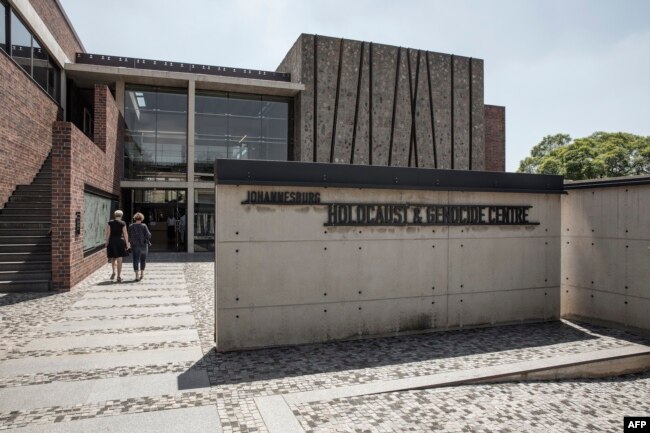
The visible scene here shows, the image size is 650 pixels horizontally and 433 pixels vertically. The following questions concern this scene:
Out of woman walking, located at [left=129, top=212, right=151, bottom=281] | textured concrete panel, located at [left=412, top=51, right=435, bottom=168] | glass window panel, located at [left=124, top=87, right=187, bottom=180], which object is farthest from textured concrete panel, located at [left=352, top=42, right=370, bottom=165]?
woman walking, located at [left=129, top=212, right=151, bottom=281]

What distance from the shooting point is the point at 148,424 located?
13.2 feet

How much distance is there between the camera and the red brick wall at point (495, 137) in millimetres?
29859

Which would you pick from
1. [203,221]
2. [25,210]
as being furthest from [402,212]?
[203,221]

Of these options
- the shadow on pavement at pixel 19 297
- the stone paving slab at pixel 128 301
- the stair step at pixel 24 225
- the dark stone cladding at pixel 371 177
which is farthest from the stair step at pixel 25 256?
the dark stone cladding at pixel 371 177

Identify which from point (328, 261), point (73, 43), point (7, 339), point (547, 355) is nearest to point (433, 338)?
point (547, 355)

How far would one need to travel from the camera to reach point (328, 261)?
23.0 feet

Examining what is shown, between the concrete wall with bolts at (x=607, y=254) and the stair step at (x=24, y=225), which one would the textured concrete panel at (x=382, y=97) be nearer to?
the concrete wall with bolts at (x=607, y=254)

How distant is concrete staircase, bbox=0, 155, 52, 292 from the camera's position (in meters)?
10.4

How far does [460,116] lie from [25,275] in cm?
2311

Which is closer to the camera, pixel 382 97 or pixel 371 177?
pixel 371 177

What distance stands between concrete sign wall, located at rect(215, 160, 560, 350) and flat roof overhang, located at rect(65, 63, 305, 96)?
53.1 ft

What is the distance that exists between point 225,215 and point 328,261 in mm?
1819

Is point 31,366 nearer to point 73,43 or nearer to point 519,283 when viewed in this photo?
point 519,283

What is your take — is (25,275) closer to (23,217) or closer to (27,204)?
(23,217)
